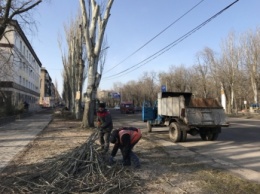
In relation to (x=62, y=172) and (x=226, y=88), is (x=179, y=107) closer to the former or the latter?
(x=62, y=172)

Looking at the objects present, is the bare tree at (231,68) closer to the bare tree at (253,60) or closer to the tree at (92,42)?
the bare tree at (253,60)

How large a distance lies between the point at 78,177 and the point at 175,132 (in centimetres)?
923

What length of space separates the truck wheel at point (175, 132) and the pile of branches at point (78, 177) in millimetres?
7366

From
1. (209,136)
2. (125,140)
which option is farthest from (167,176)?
(209,136)

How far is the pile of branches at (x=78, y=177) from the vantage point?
6.64m

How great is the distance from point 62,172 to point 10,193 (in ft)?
4.08

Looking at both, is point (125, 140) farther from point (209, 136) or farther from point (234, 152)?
point (209, 136)

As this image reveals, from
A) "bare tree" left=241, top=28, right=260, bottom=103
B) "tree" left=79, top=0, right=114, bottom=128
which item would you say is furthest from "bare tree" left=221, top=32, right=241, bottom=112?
"tree" left=79, top=0, right=114, bottom=128

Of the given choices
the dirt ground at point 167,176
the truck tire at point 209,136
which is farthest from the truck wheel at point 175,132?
the dirt ground at point 167,176

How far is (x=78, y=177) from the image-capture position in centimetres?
735

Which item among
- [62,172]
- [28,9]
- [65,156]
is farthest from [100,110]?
[28,9]

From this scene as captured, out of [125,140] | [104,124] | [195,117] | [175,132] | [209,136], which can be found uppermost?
[195,117]

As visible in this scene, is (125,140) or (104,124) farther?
(104,124)

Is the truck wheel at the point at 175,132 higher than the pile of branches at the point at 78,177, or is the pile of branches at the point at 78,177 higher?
the truck wheel at the point at 175,132
